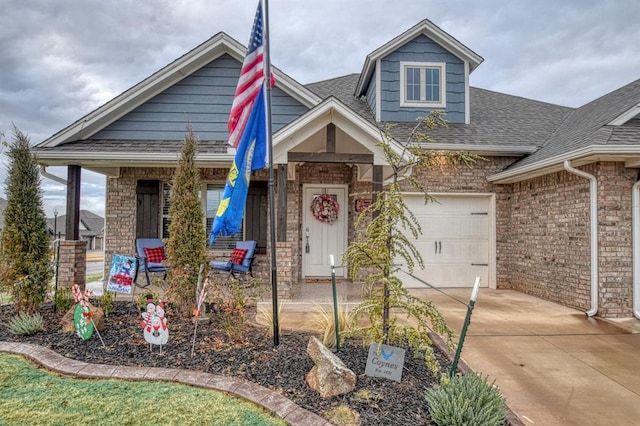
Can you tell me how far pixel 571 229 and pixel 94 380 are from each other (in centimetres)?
722

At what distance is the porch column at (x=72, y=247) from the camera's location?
6.57 meters

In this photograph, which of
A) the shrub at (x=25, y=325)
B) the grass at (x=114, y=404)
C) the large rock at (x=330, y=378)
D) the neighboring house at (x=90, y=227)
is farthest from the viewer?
the neighboring house at (x=90, y=227)

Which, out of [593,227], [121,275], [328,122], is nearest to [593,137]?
[593,227]

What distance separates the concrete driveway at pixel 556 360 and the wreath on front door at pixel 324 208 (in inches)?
122

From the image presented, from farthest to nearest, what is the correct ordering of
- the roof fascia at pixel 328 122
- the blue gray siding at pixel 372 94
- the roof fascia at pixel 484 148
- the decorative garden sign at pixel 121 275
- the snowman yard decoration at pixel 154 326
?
the blue gray siding at pixel 372 94
the roof fascia at pixel 484 148
the roof fascia at pixel 328 122
the decorative garden sign at pixel 121 275
the snowman yard decoration at pixel 154 326

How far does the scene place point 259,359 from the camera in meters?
3.55

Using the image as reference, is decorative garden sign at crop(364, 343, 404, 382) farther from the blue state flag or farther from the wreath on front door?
the wreath on front door

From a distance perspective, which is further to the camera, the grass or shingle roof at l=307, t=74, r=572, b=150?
shingle roof at l=307, t=74, r=572, b=150

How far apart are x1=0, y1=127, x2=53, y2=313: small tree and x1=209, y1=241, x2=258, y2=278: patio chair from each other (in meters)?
2.96

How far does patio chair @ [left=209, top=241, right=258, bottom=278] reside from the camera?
7.39m

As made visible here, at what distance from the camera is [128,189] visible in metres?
8.24

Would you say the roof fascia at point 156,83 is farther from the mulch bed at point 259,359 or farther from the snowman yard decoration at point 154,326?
the snowman yard decoration at point 154,326

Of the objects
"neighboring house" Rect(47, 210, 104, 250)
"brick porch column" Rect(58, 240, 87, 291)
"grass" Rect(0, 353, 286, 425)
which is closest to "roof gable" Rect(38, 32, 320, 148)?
"brick porch column" Rect(58, 240, 87, 291)

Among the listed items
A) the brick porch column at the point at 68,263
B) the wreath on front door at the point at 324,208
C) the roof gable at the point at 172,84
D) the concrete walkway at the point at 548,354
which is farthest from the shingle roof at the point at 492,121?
the brick porch column at the point at 68,263
